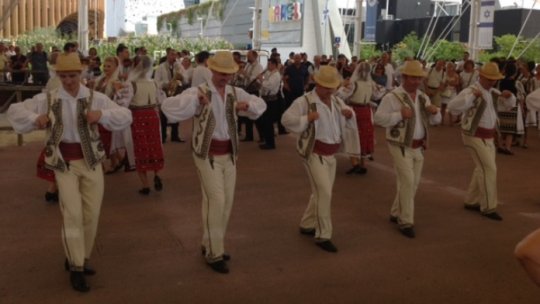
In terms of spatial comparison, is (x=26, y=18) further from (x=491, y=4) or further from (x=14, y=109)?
(x=14, y=109)

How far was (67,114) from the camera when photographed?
4.44m

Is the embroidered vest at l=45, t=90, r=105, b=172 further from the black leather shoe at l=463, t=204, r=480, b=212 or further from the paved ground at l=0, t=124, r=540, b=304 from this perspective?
the black leather shoe at l=463, t=204, r=480, b=212

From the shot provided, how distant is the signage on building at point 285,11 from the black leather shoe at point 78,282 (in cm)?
2531

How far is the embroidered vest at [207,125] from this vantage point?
4.96 meters

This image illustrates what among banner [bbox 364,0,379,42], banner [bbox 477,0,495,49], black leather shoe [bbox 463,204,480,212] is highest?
banner [bbox 364,0,379,42]

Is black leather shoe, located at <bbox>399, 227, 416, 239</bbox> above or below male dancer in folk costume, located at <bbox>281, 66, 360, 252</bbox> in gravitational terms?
below

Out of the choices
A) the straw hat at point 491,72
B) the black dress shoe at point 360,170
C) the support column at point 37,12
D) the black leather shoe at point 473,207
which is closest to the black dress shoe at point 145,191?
Result: the black dress shoe at point 360,170

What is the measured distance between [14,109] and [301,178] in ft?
15.8

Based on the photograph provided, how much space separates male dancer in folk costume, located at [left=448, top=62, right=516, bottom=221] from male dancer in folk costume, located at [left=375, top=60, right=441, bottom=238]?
0.70 metres

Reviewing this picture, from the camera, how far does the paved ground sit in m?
4.63

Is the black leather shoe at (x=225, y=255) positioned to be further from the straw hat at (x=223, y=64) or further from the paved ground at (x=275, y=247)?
the straw hat at (x=223, y=64)

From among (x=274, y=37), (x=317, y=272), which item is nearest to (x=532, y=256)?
(x=317, y=272)

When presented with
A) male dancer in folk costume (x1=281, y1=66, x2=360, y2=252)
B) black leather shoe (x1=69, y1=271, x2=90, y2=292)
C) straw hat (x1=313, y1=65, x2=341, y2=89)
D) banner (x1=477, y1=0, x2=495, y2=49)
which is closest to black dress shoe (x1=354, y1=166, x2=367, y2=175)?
male dancer in folk costume (x1=281, y1=66, x2=360, y2=252)

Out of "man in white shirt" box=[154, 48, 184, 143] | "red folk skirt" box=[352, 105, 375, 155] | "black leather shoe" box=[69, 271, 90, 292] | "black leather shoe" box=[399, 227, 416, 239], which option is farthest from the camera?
"man in white shirt" box=[154, 48, 184, 143]
